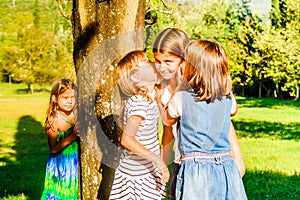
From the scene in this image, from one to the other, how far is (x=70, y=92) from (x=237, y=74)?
25.9 meters

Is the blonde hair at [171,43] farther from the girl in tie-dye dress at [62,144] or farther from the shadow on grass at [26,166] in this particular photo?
the shadow on grass at [26,166]

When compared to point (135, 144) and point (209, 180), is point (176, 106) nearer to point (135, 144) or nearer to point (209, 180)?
point (135, 144)

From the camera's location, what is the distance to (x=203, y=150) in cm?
317

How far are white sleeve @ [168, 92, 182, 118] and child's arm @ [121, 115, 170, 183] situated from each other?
20 centimetres

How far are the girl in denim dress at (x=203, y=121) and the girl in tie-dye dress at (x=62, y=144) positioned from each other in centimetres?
112

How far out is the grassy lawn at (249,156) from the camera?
22.6ft

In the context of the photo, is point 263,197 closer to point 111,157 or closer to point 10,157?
point 111,157

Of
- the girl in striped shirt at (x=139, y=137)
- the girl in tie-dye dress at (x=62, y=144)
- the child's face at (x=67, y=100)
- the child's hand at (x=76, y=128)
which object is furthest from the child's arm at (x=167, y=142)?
the child's face at (x=67, y=100)

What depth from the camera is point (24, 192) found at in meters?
6.87

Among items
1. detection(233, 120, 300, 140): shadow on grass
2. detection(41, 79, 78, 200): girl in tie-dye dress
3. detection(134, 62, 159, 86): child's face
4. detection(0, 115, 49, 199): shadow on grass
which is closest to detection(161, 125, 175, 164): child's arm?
detection(134, 62, 159, 86): child's face

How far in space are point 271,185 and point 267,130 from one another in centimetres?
930

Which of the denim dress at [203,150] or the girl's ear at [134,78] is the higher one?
the girl's ear at [134,78]

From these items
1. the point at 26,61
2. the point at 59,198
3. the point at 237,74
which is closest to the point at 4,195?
the point at 59,198

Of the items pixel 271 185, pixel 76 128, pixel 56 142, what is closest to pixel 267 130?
pixel 271 185
